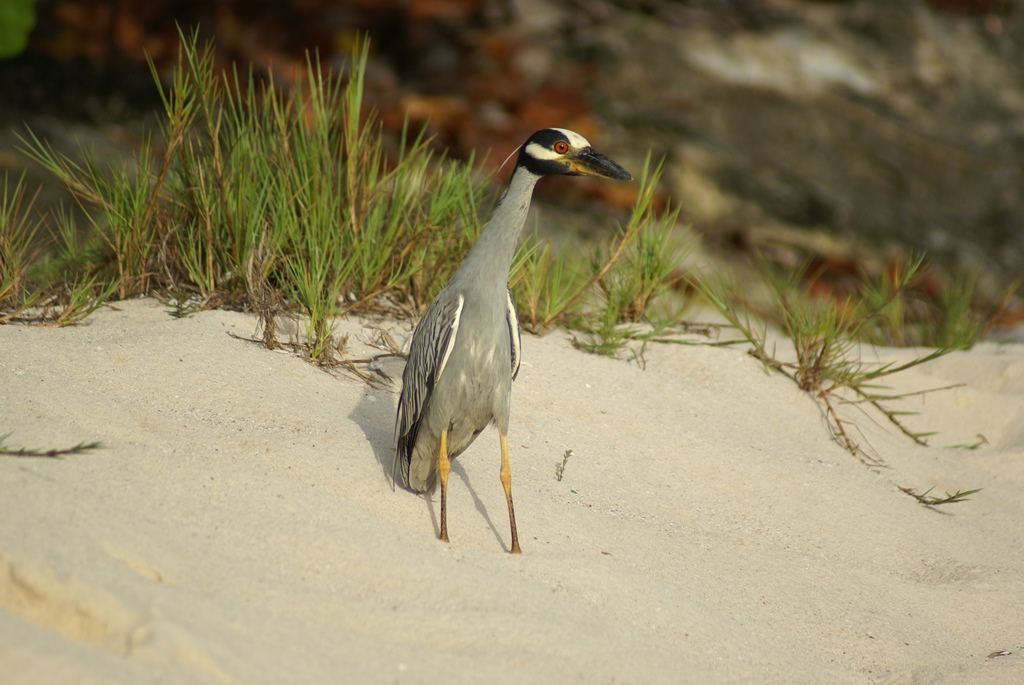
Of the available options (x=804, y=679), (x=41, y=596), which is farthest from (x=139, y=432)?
(x=804, y=679)

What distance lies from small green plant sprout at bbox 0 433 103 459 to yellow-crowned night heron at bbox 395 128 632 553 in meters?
0.99

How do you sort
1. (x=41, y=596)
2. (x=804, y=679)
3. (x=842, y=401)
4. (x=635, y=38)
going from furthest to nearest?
(x=635, y=38) < (x=842, y=401) < (x=804, y=679) < (x=41, y=596)

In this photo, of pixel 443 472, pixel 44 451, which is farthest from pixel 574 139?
pixel 44 451

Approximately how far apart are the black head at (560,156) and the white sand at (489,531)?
3.61 feet

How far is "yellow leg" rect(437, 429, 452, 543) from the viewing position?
294cm

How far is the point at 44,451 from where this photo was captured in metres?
2.71

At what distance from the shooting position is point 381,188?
414cm

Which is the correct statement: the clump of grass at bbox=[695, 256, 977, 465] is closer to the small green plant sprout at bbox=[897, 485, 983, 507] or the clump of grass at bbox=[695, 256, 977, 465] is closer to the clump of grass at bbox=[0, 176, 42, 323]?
the small green plant sprout at bbox=[897, 485, 983, 507]

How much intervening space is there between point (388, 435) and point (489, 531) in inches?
24.6

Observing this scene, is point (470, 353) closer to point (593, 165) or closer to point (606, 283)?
point (593, 165)

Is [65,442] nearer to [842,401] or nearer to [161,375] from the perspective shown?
[161,375]

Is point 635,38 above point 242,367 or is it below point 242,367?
above

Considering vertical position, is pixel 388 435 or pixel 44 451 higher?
pixel 44 451

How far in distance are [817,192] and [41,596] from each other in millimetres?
7704
